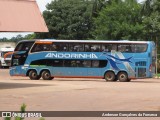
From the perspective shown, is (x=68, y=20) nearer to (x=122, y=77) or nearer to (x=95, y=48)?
(x=95, y=48)

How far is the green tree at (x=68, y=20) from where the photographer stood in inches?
2343

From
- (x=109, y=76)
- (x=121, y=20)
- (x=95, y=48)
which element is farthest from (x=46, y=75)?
(x=121, y=20)

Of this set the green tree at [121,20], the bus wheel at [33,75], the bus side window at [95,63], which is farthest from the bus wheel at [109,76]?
the green tree at [121,20]

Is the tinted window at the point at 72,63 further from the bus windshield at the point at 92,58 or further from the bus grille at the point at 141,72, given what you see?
the bus grille at the point at 141,72

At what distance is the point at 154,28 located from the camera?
4012 centimetres

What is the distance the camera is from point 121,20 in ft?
142

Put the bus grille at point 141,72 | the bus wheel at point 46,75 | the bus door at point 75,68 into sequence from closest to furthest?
the bus grille at point 141,72 → the bus door at point 75,68 → the bus wheel at point 46,75

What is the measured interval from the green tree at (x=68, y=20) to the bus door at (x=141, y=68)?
2747 centimetres

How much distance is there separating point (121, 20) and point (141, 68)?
40.3ft

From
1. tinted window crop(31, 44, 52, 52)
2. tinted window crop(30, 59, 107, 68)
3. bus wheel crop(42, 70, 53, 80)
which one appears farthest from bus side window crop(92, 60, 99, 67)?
bus wheel crop(42, 70, 53, 80)

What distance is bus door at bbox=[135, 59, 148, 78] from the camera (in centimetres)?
3150

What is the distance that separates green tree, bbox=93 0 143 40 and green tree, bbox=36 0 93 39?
1476 cm

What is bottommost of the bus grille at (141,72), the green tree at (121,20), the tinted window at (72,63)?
the bus grille at (141,72)

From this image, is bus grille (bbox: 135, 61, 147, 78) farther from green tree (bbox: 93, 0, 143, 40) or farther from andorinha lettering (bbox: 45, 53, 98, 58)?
green tree (bbox: 93, 0, 143, 40)
